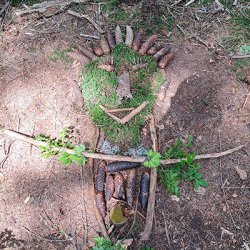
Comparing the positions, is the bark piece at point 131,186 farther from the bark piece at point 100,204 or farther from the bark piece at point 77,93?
the bark piece at point 77,93

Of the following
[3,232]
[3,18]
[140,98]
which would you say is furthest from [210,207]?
[3,18]

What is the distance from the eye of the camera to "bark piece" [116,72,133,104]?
11.4ft

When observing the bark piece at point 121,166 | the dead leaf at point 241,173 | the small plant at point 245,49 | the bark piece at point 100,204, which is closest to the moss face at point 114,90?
the bark piece at point 121,166

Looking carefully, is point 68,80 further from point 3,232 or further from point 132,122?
point 3,232

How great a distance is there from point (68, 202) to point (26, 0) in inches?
197

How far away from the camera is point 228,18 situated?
14.2 ft

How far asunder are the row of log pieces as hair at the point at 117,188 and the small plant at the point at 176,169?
0.97 ft

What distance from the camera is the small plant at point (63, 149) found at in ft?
9.64

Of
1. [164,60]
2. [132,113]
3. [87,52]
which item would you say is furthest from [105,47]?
[132,113]

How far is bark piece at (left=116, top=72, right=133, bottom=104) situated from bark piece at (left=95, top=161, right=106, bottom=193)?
4.14 feet

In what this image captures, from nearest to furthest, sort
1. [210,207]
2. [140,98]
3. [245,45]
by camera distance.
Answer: [210,207] < [140,98] < [245,45]

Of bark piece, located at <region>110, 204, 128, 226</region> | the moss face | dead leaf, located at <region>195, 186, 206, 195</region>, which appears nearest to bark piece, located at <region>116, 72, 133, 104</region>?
the moss face

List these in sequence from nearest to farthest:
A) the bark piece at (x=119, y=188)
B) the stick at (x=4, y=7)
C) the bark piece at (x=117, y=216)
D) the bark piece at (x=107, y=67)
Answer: the bark piece at (x=117, y=216)
the bark piece at (x=119, y=188)
the bark piece at (x=107, y=67)
the stick at (x=4, y=7)

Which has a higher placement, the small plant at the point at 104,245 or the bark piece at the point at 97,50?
the bark piece at the point at 97,50
